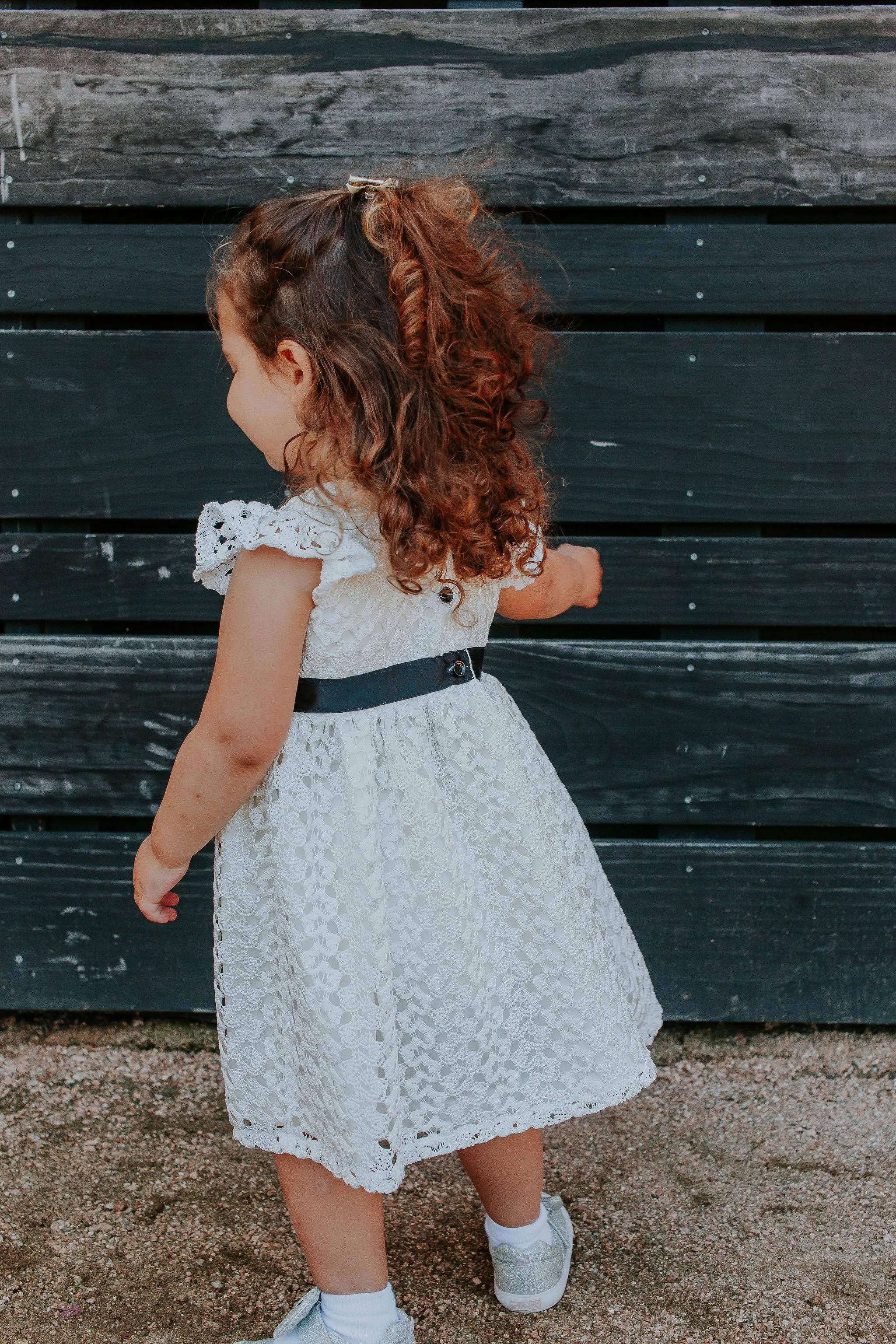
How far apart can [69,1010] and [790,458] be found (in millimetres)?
1700

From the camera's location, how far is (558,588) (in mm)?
1468

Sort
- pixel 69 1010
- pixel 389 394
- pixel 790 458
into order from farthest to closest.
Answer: pixel 69 1010 < pixel 790 458 < pixel 389 394

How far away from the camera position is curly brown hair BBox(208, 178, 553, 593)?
3.68 ft

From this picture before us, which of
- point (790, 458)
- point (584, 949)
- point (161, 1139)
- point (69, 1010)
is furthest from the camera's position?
point (69, 1010)

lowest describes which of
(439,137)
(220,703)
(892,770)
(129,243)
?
(892,770)

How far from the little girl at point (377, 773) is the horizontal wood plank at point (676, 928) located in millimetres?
760

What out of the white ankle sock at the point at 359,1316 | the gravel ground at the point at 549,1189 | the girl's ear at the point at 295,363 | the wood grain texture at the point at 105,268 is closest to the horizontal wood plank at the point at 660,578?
the wood grain texture at the point at 105,268

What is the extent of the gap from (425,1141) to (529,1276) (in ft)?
1.12

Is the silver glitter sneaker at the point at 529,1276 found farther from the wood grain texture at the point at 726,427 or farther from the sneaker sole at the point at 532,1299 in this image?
the wood grain texture at the point at 726,427

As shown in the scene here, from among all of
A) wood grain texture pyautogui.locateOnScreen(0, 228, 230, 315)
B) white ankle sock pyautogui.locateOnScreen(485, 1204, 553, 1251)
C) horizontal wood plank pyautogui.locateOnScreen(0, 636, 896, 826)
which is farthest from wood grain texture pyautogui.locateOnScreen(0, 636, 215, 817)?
white ankle sock pyautogui.locateOnScreen(485, 1204, 553, 1251)

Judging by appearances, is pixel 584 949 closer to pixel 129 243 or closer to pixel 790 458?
pixel 790 458

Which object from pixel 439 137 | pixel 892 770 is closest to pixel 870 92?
pixel 439 137

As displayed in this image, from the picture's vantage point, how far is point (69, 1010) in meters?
2.21

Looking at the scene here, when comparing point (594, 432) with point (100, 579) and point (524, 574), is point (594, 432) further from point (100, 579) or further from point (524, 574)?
point (100, 579)
